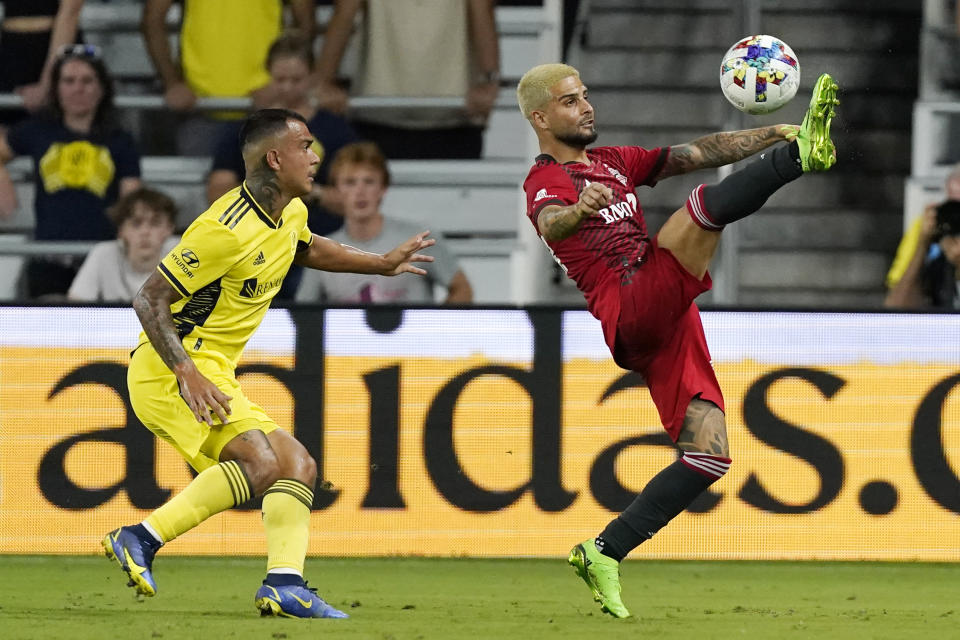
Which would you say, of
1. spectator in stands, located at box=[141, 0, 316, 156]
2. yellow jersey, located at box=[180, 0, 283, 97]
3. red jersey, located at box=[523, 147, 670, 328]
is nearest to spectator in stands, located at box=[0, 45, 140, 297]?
spectator in stands, located at box=[141, 0, 316, 156]

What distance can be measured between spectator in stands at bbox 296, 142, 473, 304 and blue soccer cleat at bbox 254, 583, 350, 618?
11.8ft

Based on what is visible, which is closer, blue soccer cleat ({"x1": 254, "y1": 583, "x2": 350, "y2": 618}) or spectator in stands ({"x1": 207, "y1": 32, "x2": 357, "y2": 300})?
blue soccer cleat ({"x1": 254, "y1": 583, "x2": 350, "y2": 618})

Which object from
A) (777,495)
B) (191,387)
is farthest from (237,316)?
(777,495)

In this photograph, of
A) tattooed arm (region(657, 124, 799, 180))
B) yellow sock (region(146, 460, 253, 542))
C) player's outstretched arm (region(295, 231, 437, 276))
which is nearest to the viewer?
yellow sock (region(146, 460, 253, 542))

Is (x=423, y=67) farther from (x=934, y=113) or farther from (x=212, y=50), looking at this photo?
(x=934, y=113)

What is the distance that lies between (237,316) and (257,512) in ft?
7.89

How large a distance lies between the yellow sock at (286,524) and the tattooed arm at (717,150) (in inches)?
72.9

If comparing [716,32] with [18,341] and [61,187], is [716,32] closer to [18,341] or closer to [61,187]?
[61,187]

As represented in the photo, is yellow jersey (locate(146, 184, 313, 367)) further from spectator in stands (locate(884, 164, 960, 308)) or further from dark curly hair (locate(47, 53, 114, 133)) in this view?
spectator in stands (locate(884, 164, 960, 308))

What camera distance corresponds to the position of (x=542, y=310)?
26.3ft

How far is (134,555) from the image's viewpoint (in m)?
5.46

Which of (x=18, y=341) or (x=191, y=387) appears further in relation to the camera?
(x=18, y=341)

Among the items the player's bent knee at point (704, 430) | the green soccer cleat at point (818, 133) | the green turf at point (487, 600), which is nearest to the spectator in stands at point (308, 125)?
the green turf at point (487, 600)

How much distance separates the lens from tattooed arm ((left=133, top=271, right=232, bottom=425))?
5.39m
